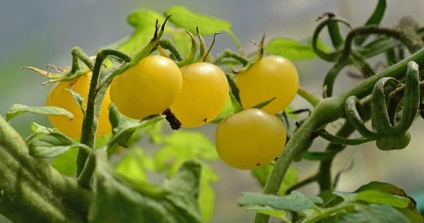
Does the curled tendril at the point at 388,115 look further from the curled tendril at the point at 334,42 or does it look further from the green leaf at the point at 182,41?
the green leaf at the point at 182,41

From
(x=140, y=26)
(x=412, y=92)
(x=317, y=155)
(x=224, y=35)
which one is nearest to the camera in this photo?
(x=412, y=92)

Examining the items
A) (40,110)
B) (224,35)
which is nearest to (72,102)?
(40,110)

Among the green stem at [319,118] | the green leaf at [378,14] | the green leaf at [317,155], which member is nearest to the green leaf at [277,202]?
the green stem at [319,118]

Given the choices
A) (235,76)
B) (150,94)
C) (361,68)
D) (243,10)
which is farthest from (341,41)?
(243,10)

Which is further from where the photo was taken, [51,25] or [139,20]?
[51,25]

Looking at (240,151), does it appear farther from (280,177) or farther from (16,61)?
(16,61)

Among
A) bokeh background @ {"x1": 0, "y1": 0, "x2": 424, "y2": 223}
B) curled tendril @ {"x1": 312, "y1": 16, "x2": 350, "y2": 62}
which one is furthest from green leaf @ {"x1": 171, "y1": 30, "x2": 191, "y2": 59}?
bokeh background @ {"x1": 0, "y1": 0, "x2": 424, "y2": 223}

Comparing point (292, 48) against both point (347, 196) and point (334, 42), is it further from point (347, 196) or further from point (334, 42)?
point (347, 196)
